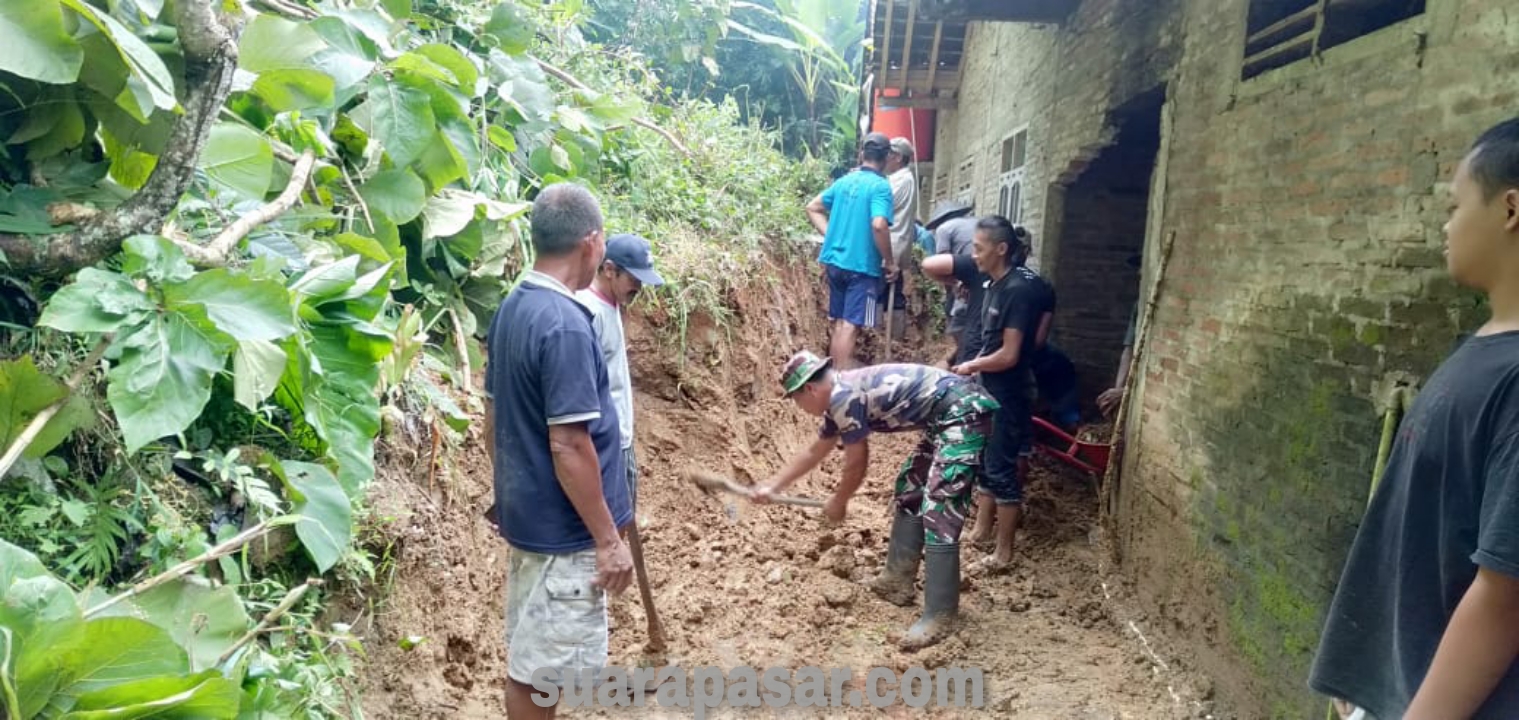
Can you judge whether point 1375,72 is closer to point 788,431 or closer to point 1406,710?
point 1406,710

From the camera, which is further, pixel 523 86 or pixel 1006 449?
pixel 1006 449

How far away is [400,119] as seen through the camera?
3.19 meters

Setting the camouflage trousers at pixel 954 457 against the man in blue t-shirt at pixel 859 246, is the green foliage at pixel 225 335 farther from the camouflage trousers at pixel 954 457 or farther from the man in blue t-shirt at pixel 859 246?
the man in blue t-shirt at pixel 859 246

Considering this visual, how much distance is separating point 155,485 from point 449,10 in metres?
3.16

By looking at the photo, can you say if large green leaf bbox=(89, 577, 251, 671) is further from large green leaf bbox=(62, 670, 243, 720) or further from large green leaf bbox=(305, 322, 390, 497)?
large green leaf bbox=(305, 322, 390, 497)

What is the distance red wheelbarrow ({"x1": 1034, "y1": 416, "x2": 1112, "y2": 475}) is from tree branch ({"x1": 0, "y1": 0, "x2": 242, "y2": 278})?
4.50m

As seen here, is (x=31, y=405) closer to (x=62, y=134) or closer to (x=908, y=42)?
(x=62, y=134)

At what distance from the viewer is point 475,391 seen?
383cm

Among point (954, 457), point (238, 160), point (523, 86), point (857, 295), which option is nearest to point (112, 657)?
point (238, 160)

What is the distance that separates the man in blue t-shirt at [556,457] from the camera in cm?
243

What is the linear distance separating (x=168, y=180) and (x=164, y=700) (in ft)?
3.92

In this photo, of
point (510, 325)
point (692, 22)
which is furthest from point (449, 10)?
point (692, 22)

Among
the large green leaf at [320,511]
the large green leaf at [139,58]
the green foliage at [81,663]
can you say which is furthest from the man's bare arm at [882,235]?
the green foliage at [81,663]

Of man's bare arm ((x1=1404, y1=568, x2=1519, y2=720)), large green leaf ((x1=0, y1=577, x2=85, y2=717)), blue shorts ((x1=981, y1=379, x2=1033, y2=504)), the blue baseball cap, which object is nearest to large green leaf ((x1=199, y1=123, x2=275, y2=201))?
the blue baseball cap
